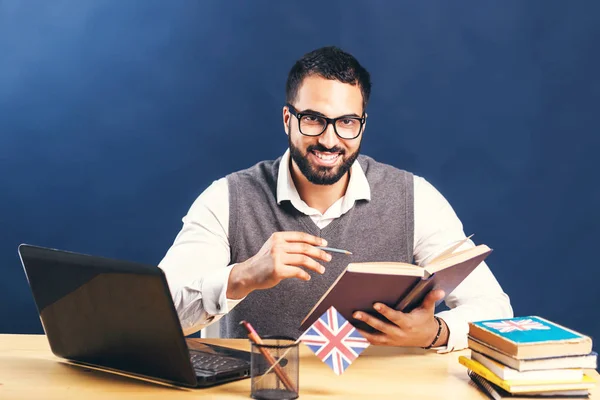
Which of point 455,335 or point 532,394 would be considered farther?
point 455,335

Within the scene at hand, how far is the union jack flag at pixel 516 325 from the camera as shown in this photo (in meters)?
1.40

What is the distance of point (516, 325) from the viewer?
4.69 ft

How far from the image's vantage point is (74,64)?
125 inches

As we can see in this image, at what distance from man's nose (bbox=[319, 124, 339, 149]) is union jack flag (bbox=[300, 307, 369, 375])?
0.84 meters

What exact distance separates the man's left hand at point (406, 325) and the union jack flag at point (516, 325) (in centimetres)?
19

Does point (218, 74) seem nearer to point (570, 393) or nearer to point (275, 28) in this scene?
point (275, 28)

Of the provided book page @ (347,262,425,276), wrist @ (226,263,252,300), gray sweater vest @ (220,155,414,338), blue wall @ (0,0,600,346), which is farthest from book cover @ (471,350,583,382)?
blue wall @ (0,0,600,346)

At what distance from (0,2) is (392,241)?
6.57 feet

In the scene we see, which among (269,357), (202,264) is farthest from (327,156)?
(269,357)

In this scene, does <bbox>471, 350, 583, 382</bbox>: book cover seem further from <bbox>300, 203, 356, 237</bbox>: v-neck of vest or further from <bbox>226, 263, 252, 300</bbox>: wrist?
<bbox>300, 203, 356, 237</bbox>: v-neck of vest

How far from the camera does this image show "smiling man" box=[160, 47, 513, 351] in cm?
211

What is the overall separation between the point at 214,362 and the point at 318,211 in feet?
2.74

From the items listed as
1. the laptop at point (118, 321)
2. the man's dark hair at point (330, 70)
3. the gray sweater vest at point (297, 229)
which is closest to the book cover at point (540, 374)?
the laptop at point (118, 321)

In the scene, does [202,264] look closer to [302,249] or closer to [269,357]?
[302,249]
